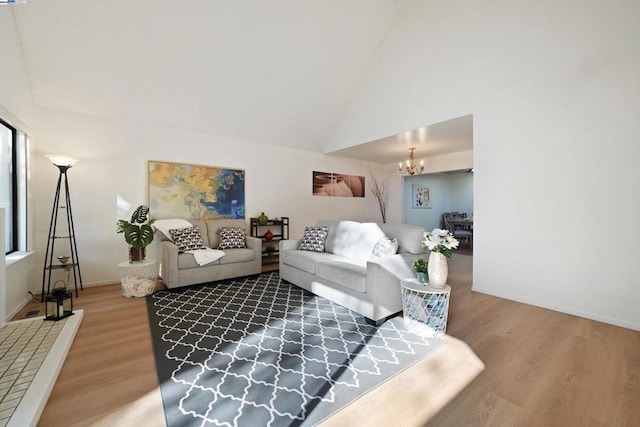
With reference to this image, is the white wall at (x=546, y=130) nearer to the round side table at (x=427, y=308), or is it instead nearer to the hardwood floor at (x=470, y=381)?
the hardwood floor at (x=470, y=381)

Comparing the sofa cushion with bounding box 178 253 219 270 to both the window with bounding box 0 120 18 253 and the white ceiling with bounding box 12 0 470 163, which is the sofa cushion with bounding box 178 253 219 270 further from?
the white ceiling with bounding box 12 0 470 163

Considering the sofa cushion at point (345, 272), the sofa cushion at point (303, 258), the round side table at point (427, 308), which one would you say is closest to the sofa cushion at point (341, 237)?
the sofa cushion at point (303, 258)

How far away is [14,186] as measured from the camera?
10.4ft

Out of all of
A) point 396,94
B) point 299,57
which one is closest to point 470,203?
point 396,94

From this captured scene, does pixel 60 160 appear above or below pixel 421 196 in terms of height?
above

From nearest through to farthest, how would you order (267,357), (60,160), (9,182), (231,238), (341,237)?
(267,357) → (9,182) → (60,160) → (341,237) → (231,238)

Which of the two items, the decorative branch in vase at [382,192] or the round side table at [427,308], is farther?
the decorative branch in vase at [382,192]

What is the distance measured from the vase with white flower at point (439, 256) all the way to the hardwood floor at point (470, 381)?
499 millimetres

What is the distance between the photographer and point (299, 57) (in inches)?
160

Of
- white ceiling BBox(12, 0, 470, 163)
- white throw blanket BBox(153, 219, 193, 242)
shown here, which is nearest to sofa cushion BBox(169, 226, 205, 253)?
white throw blanket BBox(153, 219, 193, 242)

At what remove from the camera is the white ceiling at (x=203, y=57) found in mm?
2918

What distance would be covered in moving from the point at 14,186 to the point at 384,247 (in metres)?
4.48

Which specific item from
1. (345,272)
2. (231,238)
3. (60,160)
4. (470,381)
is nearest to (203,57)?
(60,160)

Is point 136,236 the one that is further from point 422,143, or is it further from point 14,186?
point 422,143
